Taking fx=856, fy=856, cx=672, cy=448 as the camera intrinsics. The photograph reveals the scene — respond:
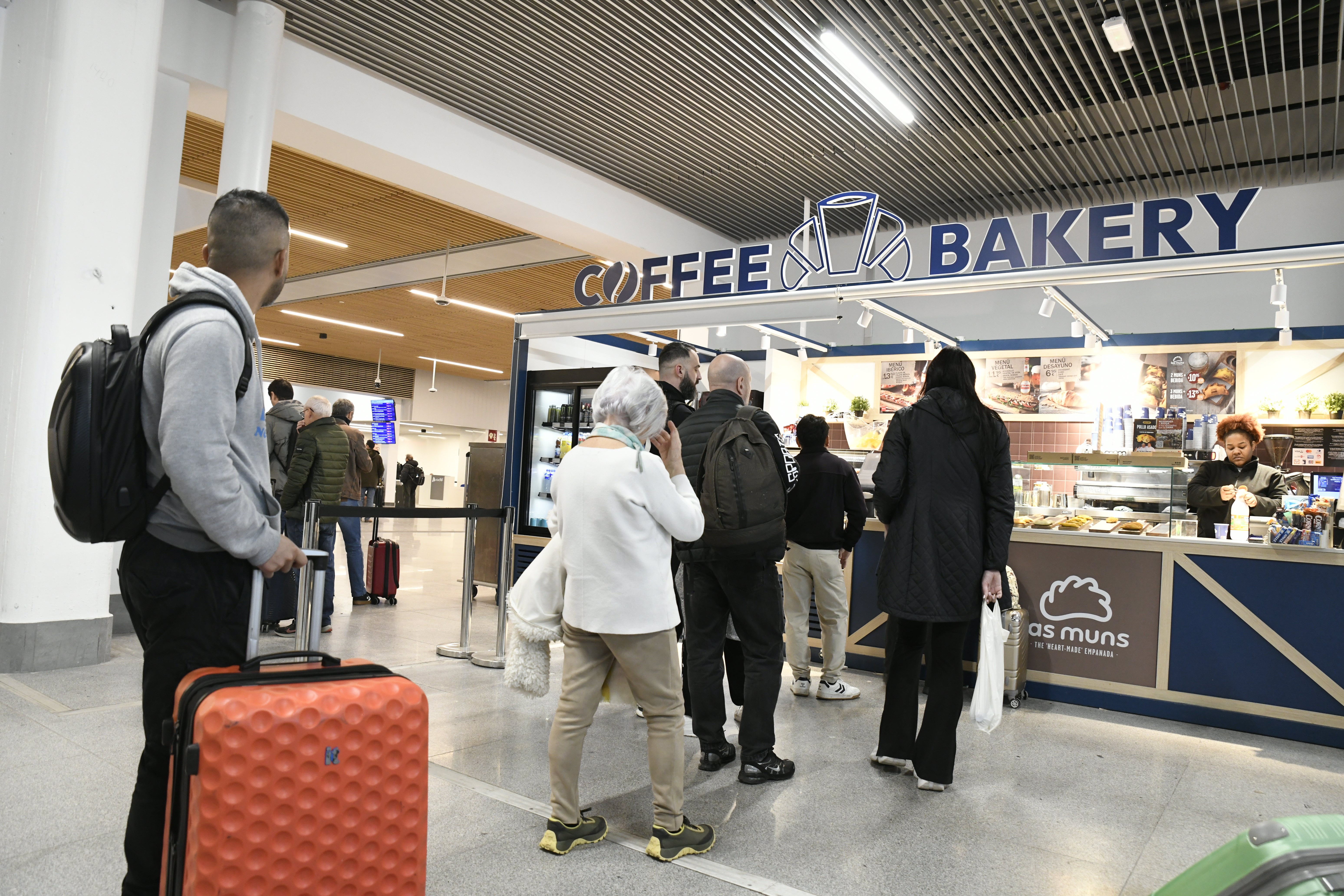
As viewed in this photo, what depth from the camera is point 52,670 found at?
4219mm

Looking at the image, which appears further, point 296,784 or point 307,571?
point 307,571

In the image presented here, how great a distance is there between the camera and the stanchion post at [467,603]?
200 inches

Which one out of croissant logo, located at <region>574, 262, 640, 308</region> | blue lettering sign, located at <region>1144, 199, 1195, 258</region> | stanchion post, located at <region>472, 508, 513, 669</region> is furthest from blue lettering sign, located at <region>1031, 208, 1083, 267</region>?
stanchion post, located at <region>472, 508, 513, 669</region>

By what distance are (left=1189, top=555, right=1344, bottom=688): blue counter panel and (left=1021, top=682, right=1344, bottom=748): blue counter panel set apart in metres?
0.16

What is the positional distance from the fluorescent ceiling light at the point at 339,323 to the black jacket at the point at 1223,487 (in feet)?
43.0

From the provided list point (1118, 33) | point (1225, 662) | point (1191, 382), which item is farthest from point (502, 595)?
point (1191, 382)

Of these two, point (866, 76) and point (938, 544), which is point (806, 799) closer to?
point (938, 544)

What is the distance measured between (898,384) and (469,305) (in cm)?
712

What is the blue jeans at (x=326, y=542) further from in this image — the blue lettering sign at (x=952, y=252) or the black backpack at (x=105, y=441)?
the blue lettering sign at (x=952, y=252)

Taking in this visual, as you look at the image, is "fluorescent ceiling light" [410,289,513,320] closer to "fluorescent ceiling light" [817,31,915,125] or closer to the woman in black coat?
"fluorescent ceiling light" [817,31,915,125]

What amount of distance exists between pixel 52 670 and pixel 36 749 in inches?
54.7

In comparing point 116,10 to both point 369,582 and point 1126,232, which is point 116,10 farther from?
point 1126,232

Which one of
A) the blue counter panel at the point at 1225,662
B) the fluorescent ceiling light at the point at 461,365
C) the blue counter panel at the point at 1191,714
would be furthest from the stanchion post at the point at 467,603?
the fluorescent ceiling light at the point at 461,365

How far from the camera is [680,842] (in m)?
2.45
